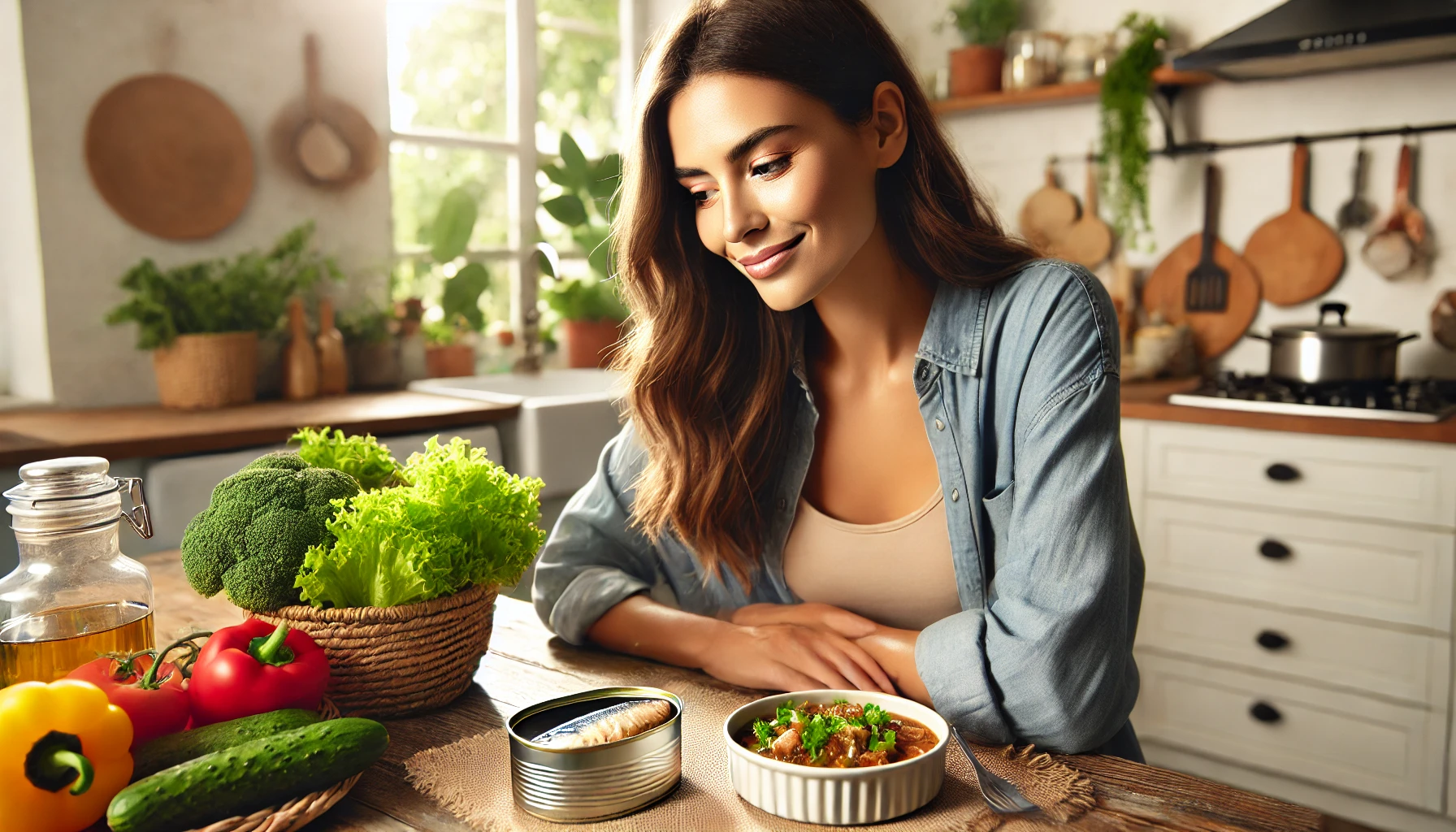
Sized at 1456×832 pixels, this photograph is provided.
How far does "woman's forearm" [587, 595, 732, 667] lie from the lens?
1.13 metres

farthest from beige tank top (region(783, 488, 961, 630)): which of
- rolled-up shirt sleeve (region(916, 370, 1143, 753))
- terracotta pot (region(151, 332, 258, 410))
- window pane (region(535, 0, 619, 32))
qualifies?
window pane (region(535, 0, 619, 32))

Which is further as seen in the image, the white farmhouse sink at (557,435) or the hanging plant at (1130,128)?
the hanging plant at (1130,128)

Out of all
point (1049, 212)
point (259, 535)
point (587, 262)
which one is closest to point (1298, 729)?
point (1049, 212)

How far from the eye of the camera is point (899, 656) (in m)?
1.07

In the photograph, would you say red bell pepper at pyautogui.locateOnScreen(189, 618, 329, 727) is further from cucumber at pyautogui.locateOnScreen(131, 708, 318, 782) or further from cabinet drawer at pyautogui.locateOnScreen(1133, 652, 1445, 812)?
cabinet drawer at pyautogui.locateOnScreen(1133, 652, 1445, 812)

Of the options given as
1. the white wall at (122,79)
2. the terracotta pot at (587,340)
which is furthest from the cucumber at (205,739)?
the terracotta pot at (587,340)

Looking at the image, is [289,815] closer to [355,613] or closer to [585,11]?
[355,613]

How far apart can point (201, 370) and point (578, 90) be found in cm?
170

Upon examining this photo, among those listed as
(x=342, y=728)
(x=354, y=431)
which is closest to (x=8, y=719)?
Result: (x=342, y=728)

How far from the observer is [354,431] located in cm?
234

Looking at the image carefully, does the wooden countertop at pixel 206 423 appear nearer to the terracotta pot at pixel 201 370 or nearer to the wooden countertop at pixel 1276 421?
the terracotta pot at pixel 201 370

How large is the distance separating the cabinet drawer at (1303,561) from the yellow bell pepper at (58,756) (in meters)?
2.43

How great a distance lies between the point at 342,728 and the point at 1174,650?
237 cm

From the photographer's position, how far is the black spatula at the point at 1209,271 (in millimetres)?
3080
